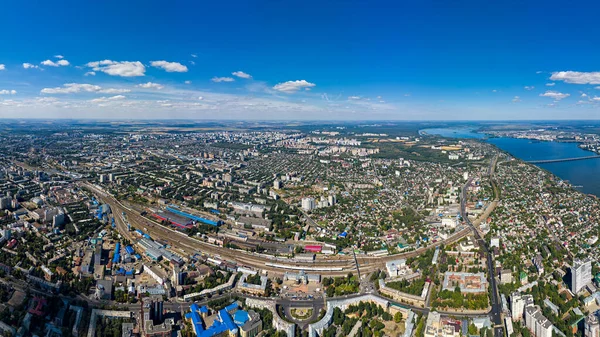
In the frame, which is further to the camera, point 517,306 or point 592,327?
point 517,306

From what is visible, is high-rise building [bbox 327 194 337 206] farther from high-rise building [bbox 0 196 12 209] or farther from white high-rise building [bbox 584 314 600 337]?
high-rise building [bbox 0 196 12 209]

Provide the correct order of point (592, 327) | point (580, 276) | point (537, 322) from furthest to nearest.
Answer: point (580, 276) < point (537, 322) < point (592, 327)

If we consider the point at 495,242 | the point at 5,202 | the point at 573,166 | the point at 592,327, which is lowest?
the point at 592,327

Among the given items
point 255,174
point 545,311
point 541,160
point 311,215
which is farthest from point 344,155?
point 545,311

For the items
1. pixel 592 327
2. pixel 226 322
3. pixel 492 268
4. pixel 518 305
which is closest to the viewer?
pixel 592 327

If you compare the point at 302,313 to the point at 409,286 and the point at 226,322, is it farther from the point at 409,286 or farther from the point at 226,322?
the point at 409,286

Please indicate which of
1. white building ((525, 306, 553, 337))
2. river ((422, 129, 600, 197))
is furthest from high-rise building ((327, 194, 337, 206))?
river ((422, 129, 600, 197))

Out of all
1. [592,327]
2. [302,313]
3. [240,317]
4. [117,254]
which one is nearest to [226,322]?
[240,317]

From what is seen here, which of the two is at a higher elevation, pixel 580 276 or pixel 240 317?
pixel 580 276
